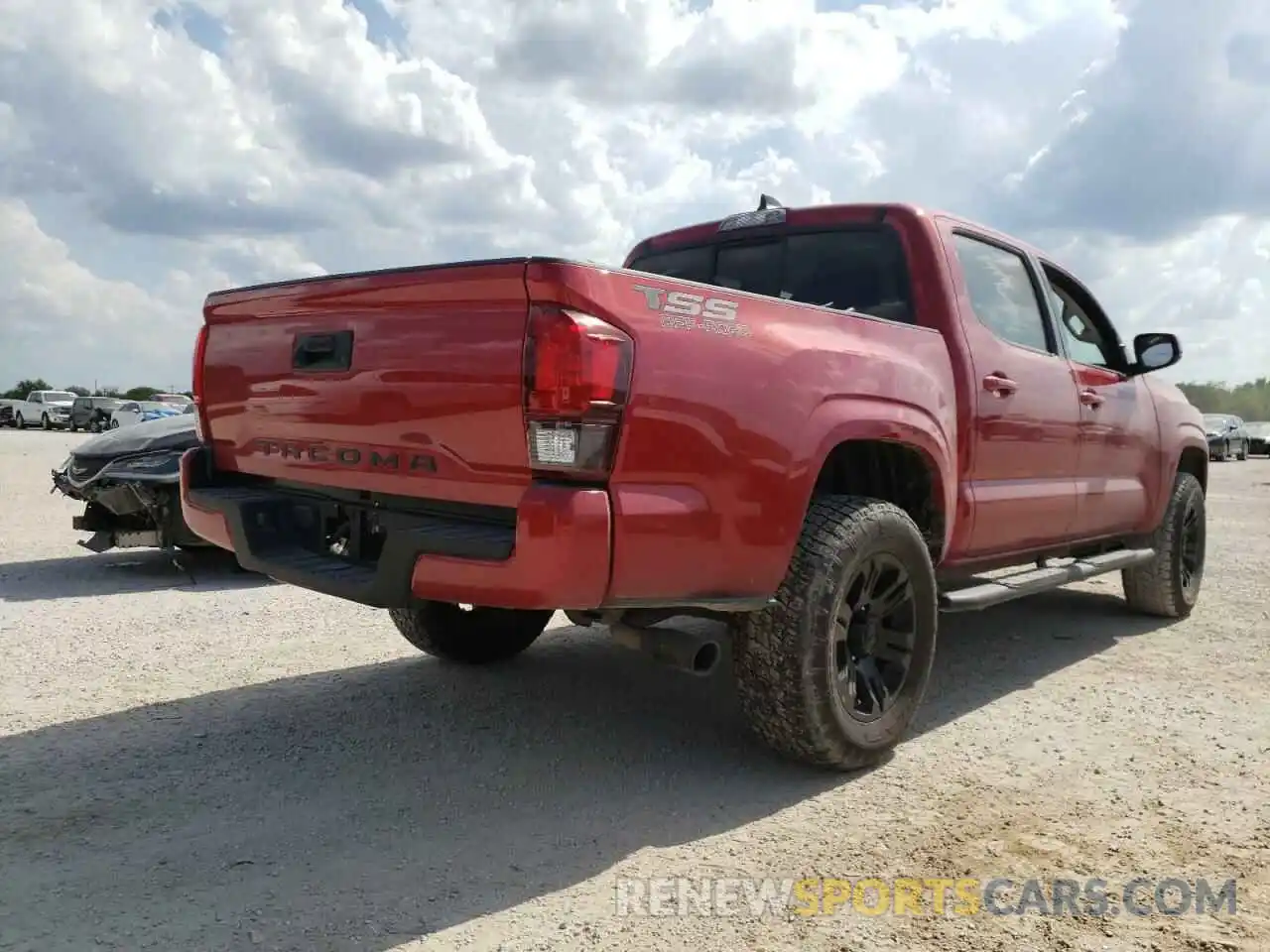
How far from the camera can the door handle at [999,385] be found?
425 cm

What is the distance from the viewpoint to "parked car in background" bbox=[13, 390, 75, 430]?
135 feet

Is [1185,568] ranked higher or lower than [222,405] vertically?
lower

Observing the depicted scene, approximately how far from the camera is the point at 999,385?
14.2ft

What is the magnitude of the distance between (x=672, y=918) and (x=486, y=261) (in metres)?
1.76

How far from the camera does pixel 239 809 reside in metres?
3.16

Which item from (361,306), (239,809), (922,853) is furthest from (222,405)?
(922,853)

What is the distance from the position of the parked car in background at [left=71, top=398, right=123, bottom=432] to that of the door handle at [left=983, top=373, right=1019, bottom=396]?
40.0 m

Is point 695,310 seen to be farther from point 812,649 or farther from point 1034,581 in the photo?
point 1034,581

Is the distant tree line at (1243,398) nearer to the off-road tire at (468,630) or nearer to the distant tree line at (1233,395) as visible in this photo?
the distant tree line at (1233,395)

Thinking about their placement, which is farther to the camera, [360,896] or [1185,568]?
[1185,568]

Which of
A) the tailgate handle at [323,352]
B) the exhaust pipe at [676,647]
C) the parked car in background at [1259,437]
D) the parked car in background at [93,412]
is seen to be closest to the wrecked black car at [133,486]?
the tailgate handle at [323,352]

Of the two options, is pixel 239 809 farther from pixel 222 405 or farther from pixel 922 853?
pixel 922 853

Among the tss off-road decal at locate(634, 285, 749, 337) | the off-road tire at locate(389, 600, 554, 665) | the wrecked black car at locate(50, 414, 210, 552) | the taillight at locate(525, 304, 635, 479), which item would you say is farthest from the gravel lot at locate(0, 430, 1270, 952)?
the wrecked black car at locate(50, 414, 210, 552)

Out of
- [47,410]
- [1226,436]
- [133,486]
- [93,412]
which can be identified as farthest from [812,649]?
[47,410]
